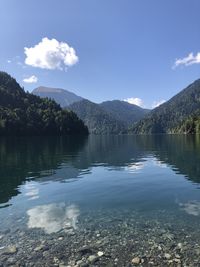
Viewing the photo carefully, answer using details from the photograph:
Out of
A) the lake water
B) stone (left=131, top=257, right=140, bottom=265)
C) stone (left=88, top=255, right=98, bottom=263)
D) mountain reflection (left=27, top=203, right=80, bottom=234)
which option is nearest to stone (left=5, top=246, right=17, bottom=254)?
the lake water

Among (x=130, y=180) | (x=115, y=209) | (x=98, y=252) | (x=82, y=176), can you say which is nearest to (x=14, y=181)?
(x=82, y=176)

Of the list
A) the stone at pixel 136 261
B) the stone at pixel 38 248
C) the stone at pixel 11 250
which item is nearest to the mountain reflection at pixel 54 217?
the stone at pixel 38 248

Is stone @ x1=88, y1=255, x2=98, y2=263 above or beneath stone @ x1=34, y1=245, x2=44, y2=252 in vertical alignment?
beneath

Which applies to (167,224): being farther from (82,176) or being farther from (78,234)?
(82,176)

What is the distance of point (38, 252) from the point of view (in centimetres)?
1572

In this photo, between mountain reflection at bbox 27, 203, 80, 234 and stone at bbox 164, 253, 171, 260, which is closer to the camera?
stone at bbox 164, 253, 171, 260

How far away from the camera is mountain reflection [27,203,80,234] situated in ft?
64.7

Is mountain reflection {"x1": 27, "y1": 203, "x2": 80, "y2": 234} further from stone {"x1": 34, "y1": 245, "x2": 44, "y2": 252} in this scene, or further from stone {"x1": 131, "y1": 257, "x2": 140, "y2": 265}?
stone {"x1": 131, "y1": 257, "x2": 140, "y2": 265}

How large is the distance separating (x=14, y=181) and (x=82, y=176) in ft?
30.8

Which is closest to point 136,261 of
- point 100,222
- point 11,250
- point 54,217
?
point 100,222

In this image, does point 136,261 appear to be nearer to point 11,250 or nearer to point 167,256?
point 167,256

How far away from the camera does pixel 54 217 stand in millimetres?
22031

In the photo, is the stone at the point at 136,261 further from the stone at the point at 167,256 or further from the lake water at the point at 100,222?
the stone at the point at 167,256

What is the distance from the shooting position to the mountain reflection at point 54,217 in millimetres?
19725
